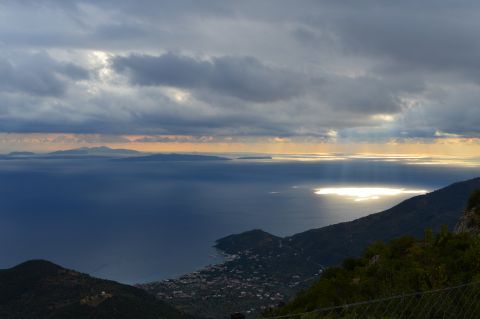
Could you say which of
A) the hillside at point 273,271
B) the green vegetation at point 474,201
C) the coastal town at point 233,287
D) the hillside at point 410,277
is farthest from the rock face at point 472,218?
the hillside at point 273,271

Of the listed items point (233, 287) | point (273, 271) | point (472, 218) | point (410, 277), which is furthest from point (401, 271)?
point (273, 271)

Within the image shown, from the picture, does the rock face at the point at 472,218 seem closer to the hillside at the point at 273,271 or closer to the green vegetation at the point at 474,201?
the green vegetation at the point at 474,201

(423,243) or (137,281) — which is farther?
(137,281)

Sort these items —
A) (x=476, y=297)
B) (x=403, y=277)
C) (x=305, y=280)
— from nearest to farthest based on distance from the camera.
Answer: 1. (x=476, y=297)
2. (x=403, y=277)
3. (x=305, y=280)

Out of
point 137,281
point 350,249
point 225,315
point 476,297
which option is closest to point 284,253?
point 350,249

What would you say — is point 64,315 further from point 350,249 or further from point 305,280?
point 350,249

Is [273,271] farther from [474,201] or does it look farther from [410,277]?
[410,277]
